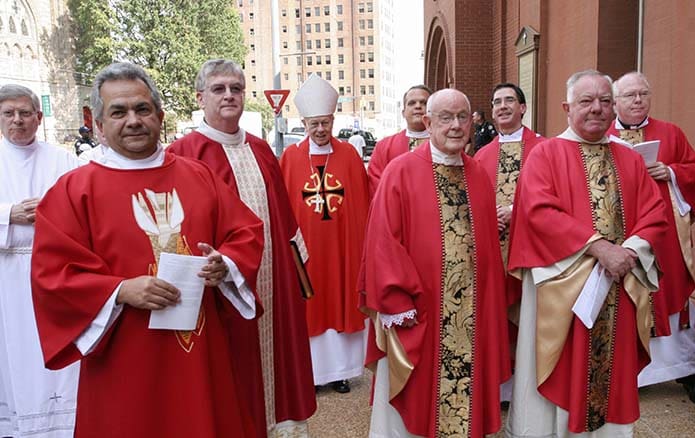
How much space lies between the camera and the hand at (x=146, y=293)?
88.0 inches

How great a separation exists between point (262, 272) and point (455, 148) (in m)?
1.25

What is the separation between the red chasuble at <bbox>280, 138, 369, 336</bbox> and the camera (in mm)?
4895

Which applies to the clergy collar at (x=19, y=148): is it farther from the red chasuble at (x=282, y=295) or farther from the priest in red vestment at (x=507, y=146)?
the priest in red vestment at (x=507, y=146)

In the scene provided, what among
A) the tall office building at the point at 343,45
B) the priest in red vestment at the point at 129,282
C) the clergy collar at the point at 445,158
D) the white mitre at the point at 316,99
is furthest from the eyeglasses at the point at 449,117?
the tall office building at the point at 343,45

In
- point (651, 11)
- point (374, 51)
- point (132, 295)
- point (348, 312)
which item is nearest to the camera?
point (132, 295)

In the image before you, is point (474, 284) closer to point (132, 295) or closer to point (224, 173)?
point (224, 173)

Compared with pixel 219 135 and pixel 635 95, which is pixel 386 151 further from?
pixel 219 135

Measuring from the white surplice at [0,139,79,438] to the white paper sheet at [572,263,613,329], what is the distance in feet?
9.69

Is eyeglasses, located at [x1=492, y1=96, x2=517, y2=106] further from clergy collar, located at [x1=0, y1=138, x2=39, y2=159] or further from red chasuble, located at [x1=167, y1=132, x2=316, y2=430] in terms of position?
clergy collar, located at [x1=0, y1=138, x2=39, y2=159]

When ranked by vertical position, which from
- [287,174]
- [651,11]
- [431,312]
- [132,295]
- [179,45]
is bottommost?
[431,312]

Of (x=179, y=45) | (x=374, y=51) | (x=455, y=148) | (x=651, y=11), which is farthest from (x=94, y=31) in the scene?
(x=374, y=51)

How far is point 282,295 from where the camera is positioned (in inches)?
139

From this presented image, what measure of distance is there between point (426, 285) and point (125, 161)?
1.63 m

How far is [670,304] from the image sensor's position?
4363 millimetres
